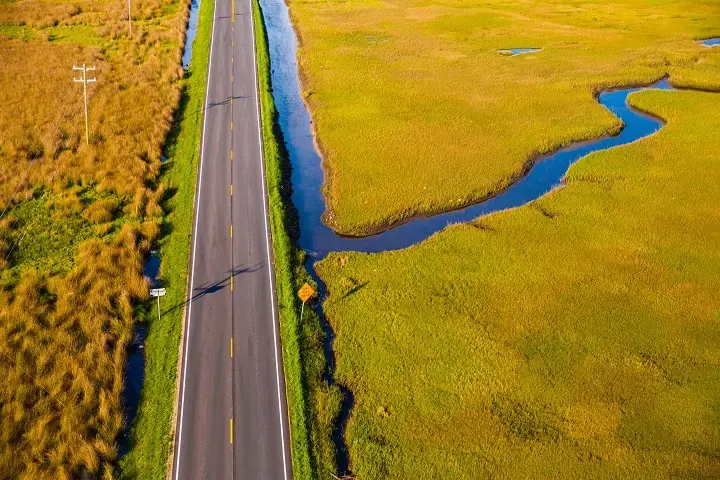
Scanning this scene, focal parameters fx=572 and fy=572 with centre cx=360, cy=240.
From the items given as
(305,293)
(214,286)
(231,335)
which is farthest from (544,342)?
(214,286)

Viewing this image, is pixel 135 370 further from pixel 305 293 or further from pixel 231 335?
pixel 305 293

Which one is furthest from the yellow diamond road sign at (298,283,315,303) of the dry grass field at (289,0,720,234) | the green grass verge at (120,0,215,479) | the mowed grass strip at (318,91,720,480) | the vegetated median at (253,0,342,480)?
the dry grass field at (289,0,720,234)

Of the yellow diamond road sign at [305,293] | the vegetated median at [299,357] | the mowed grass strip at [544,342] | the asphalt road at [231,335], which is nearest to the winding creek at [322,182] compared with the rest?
the vegetated median at [299,357]

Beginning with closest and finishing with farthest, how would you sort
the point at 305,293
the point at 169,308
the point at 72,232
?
the point at 305,293
the point at 169,308
the point at 72,232

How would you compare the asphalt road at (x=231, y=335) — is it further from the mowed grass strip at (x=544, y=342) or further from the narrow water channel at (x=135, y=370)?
Answer: the mowed grass strip at (x=544, y=342)

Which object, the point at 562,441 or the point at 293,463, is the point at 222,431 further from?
the point at 562,441

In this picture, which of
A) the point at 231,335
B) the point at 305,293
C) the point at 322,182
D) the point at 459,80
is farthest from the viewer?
the point at 459,80

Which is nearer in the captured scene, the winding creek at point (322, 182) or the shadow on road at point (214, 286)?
the shadow on road at point (214, 286)
